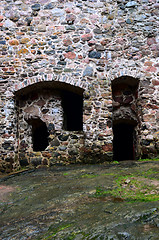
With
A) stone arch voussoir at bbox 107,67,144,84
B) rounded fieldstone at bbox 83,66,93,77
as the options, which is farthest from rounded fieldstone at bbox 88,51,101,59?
stone arch voussoir at bbox 107,67,144,84

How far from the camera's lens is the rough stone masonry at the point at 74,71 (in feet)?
16.9

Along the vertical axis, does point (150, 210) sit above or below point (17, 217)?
above

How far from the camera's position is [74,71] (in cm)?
526

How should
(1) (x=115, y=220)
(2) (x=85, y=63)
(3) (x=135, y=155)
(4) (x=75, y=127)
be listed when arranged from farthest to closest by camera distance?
(4) (x=75, y=127) → (3) (x=135, y=155) → (2) (x=85, y=63) → (1) (x=115, y=220)

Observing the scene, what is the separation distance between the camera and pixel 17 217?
1993 mm

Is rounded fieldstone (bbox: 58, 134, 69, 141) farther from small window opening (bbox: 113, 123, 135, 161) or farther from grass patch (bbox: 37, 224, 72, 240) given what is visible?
grass patch (bbox: 37, 224, 72, 240)

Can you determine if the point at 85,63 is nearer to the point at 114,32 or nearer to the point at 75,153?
the point at 114,32

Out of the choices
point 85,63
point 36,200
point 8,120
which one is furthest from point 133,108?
point 36,200

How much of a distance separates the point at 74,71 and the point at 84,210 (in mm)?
4076

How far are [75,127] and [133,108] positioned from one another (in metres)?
2.84

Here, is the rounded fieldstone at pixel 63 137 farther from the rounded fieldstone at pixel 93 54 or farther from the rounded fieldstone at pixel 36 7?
the rounded fieldstone at pixel 36 7

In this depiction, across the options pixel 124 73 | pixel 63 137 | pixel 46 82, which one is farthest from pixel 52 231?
pixel 124 73

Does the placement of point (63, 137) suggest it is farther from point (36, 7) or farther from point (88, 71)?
point (36, 7)

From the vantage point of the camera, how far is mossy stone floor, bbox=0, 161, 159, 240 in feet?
4.70
